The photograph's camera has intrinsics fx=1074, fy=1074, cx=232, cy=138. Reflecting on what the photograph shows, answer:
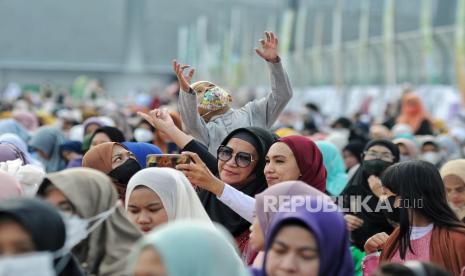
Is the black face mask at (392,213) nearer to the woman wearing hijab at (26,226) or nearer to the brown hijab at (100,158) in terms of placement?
the brown hijab at (100,158)

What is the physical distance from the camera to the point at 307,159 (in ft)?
18.4

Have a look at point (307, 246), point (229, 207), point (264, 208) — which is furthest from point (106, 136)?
point (307, 246)

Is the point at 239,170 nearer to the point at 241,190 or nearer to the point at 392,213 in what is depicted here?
the point at 241,190

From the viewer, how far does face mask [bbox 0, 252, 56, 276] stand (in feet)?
11.0

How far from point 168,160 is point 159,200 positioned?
1.94 ft

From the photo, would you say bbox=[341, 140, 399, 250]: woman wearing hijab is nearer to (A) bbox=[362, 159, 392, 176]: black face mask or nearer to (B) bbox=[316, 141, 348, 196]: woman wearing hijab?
(A) bbox=[362, 159, 392, 176]: black face mask

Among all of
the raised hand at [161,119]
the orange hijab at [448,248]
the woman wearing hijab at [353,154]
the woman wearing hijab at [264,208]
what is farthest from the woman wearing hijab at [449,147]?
the woman wearing hijab at [264,208]

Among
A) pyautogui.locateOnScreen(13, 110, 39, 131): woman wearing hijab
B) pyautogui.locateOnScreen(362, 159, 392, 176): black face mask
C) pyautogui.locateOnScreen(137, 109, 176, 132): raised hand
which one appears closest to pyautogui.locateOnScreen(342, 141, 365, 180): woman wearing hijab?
pyautogui.locateOnScreen(362, 159, 392, 176): black face mask

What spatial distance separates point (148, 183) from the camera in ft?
15.9

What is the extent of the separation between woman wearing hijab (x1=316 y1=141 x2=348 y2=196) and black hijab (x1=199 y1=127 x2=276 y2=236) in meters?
2.46

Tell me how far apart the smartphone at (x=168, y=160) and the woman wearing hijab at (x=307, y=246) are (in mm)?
1582

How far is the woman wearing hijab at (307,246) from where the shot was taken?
11.9 ft

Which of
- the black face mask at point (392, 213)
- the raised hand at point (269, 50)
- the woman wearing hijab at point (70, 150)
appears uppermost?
the raised hand at point (269, 50)

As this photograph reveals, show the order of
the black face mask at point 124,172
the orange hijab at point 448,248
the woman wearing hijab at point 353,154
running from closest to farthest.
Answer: the orange hijab at point 448,248
the black face mask at point 124,172
the woman wearing hijab at point 353,154
